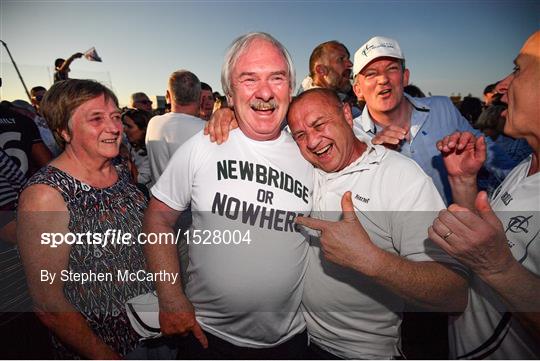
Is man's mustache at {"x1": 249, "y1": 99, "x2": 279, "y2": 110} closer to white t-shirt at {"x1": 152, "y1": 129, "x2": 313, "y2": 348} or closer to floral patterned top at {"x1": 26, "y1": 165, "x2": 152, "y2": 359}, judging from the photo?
white t-shirt at {"x1": 152, "y1": 129, "x2": 313, "y2": 348}

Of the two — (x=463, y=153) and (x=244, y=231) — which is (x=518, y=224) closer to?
(x=463, y=153)

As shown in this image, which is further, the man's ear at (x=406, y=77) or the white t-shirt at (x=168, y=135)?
the white t-shirt at (x=168, y=135)

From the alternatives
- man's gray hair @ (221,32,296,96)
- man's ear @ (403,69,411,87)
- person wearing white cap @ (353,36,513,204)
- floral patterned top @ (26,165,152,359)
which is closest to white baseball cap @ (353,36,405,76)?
person wearing white cap @ (353,36,513,204)

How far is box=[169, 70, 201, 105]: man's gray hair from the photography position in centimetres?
370

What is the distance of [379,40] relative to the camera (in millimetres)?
2693

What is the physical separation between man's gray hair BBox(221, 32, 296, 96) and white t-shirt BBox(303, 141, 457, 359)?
2.22 ft

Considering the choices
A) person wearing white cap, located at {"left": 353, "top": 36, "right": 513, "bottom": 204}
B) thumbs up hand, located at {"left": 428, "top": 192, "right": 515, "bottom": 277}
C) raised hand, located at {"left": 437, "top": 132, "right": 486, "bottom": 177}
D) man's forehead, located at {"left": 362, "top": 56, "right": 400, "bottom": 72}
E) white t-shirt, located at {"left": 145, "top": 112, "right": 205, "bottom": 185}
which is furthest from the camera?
white t-shirt, located at {"left": 145, "top": 112, "right": 205, "bottom": 185}

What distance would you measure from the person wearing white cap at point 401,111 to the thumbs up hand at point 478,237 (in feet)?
4.69

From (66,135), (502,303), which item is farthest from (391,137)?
(66,135)

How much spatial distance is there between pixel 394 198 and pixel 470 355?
781 millimetres

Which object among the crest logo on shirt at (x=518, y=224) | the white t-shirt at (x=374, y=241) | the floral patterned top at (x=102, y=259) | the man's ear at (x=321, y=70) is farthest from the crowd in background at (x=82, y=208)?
the man's ear at (x=321, y=70)

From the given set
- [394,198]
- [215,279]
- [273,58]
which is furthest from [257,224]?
[273,58]

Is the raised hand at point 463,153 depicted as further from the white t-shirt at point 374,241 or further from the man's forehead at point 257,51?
the man's forehead at point 257,51

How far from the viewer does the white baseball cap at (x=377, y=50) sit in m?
2.65
